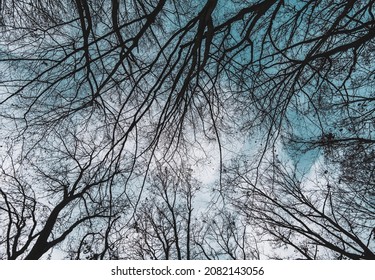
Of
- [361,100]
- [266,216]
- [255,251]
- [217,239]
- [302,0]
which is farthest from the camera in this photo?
[217,239]

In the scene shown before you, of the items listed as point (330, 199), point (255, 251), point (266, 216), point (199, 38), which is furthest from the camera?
point (255, 251)

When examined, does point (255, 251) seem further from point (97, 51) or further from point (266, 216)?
point (97, 51)

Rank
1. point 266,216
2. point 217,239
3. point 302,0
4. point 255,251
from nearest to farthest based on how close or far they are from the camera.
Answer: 1. point 302,0
2. point 266,216
3. point 255,251
4. point 217,239

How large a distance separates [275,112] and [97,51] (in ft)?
9.69

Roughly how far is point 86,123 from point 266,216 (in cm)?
470

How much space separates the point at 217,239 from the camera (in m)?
9.45

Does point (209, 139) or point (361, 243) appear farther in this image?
point (361, 243)

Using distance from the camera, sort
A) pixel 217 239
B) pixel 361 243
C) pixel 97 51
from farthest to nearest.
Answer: pixel 217 239, pixel 361 243, pixel 97 51

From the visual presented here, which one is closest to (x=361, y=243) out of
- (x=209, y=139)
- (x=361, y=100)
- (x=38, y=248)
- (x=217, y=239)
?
(x=361, y=100)

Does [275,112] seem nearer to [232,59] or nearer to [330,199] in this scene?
[232,59]

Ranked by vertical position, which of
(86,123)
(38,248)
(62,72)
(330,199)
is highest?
(62,72)

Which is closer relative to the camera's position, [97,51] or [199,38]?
[199,38]

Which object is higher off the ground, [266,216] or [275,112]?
[275,112]

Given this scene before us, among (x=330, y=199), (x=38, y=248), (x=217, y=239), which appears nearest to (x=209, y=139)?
(x=330, y=199)
